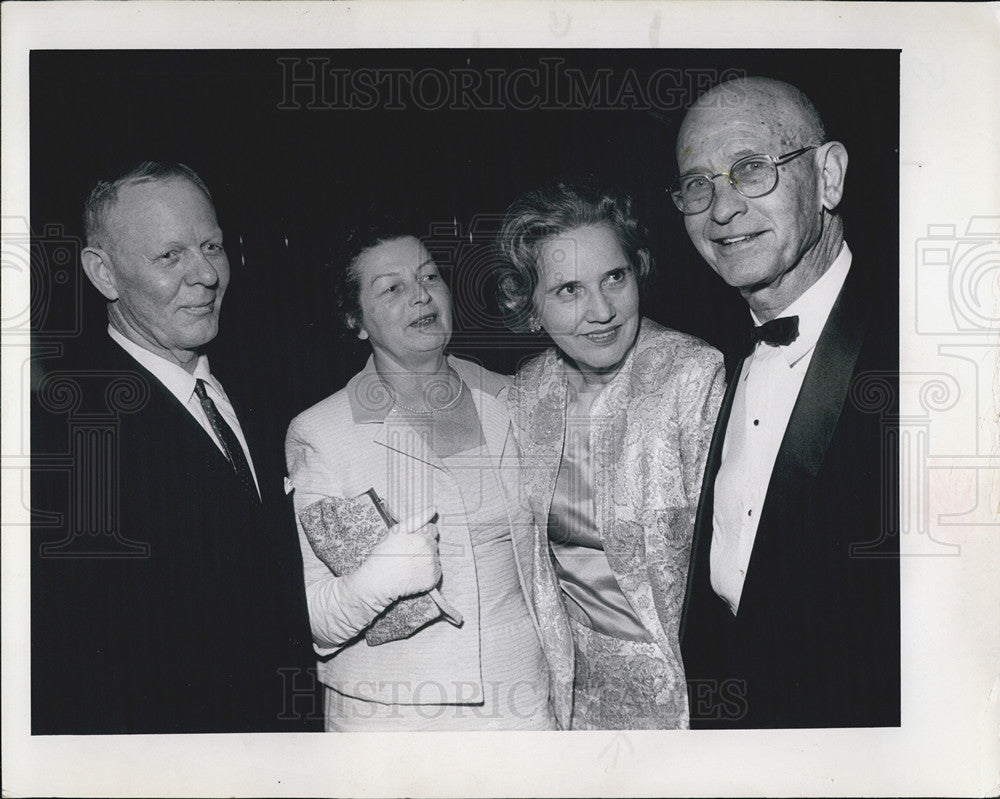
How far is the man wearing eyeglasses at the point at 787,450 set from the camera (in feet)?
9.11

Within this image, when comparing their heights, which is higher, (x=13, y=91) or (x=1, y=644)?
(x=13, y=91)

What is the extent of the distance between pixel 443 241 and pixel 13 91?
1.22m

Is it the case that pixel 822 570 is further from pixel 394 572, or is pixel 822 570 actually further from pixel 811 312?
pixel 394 572

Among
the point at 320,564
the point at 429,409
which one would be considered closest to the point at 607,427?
the point at 429,409

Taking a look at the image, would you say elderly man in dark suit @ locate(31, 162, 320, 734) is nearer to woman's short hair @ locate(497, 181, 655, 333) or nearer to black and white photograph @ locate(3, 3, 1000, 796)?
black and white photograph @ locate(3, 3, 1000, 796)

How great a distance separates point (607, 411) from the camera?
279 centimetres

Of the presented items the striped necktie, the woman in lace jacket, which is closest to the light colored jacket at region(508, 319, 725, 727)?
the woman in lace jacket

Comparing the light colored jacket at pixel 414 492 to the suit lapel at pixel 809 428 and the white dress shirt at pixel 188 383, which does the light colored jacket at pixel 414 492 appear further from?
the suit lapel at pixel 809 428

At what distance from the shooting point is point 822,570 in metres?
2.85

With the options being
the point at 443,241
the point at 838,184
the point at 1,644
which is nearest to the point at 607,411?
the point at 443,241

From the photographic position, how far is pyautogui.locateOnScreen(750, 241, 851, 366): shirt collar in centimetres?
279

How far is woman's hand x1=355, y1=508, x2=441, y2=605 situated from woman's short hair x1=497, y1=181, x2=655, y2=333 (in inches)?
25.6

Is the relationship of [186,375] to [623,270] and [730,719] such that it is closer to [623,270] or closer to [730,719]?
[623,270]

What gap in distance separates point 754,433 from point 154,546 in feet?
5.32
